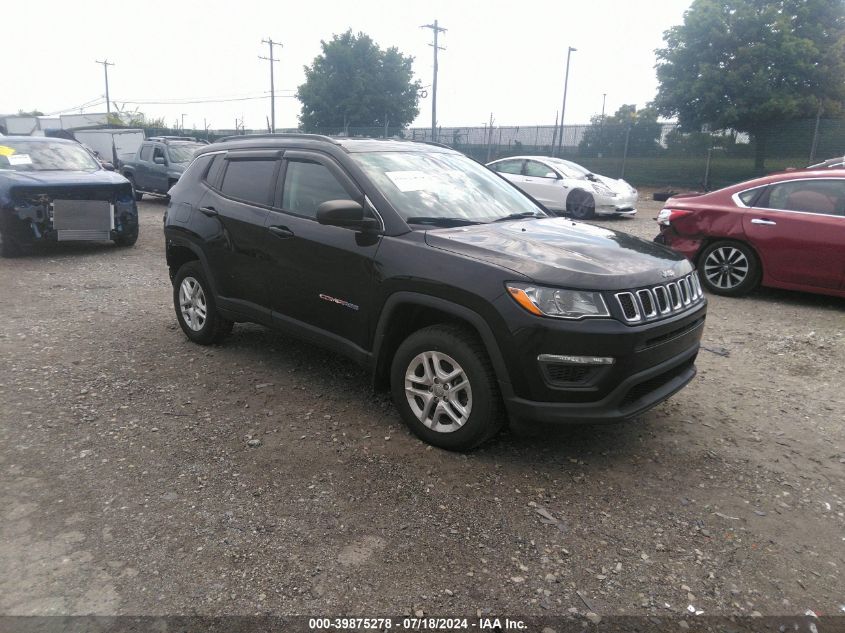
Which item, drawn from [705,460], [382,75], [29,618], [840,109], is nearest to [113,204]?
[29,618]

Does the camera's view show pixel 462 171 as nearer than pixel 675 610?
No

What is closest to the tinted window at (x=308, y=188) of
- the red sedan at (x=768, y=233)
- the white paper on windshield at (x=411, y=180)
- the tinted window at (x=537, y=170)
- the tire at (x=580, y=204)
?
the white paper on windshield at (x=411, y=180)

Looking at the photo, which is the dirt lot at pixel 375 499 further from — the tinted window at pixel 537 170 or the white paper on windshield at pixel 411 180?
the tinted window at pixel 537 170

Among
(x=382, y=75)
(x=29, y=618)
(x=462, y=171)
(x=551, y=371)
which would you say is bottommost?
(x=29, y=618)

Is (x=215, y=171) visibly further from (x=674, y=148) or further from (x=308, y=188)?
(x=674, y=148)

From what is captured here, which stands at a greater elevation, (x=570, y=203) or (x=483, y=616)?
(x=570, y=203)

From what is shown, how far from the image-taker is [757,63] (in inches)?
975

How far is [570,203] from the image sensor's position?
1420 cm

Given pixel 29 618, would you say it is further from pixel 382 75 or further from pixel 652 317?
pixel 382 75

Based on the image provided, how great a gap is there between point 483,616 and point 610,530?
0.84 meters

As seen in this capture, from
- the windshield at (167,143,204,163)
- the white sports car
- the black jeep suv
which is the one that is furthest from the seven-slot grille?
the windshield at (167,143,204,163)

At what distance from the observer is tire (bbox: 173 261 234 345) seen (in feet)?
16.8

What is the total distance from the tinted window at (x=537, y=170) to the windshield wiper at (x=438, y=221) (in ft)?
36.8

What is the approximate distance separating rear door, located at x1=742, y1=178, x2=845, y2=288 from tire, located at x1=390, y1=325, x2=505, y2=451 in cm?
504
